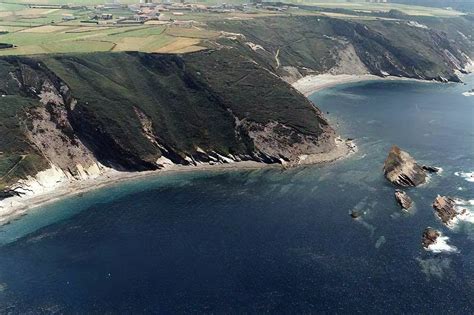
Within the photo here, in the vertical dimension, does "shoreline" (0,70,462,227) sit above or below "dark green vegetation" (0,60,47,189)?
below

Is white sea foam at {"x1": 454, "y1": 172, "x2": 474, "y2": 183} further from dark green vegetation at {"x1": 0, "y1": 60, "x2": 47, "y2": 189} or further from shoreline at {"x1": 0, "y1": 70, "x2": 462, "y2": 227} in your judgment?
dark green vegetation at {"x1": 0, "y1": 60, "x2": 47, "y2": 189}

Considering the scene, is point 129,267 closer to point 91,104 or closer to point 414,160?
point 91,104

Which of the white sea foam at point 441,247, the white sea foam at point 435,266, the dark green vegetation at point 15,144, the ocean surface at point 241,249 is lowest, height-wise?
the ocean surface at point 241,249

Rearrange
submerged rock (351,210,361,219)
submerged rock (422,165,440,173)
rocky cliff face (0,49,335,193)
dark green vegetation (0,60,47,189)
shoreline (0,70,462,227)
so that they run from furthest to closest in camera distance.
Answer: rocky cliff face (0,49,335,193) < submerged rock (422,165,440,173) < dark green vegetation (0,60,47,189) < shoreline (0,70,462,227) < submerged rock (351,210,361,219)

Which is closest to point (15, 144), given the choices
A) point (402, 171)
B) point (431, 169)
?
point (402, 171)

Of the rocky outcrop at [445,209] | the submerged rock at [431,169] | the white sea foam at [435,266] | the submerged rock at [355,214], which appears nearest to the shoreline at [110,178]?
the submerged rock at [431,169]

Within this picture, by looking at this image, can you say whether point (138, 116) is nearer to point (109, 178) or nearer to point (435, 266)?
point (109, 178)

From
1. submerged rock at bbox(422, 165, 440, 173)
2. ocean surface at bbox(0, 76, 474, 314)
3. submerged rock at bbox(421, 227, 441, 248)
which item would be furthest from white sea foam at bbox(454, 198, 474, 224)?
submerged rock at bbox(422, 165, 440, 173)

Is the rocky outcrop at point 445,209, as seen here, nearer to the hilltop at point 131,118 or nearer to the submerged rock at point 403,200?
the submerged rock at point 403,200
